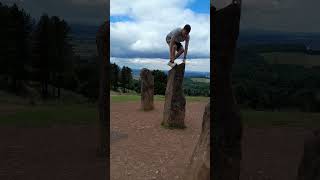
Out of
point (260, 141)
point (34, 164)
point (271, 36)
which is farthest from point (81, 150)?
point (271, 36)

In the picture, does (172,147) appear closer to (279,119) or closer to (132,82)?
(279,119)

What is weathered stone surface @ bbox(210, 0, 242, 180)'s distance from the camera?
143 inches

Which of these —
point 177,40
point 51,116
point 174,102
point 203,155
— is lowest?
point 203,155

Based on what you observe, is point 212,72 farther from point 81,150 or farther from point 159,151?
point 159,151

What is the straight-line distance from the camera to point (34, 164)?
3.76 metres

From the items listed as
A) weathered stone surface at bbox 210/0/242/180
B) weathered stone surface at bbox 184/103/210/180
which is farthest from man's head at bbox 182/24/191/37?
weathered stone surface at bbox 210/0/242/180

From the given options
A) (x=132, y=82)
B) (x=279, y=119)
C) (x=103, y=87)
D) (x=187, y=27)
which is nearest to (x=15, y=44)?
(x=103, y=87)

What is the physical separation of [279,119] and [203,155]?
87 cm

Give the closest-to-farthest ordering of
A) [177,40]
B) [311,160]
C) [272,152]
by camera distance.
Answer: [311,160] → [272,152] → [177,40]

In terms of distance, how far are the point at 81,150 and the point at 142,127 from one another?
4.79 metres

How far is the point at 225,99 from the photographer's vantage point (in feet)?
12.3

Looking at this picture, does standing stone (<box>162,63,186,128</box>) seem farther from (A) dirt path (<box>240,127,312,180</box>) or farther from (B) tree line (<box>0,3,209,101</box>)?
(A) dirt path (<box>240,127,312,180</box>)

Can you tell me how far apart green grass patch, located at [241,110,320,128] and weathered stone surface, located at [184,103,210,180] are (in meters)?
0.42

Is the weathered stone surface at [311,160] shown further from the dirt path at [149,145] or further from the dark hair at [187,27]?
the dark hair at [187,27]
